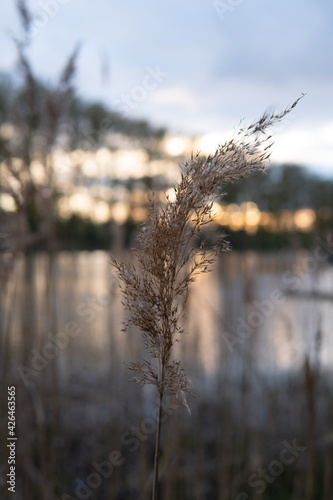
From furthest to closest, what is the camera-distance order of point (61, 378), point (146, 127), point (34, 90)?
point (146, 127)
point (61, 378)
point (34, 90)

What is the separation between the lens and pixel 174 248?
2.02 ft

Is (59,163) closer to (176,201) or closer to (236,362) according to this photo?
(176,201)

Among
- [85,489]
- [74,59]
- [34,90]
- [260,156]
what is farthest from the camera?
[85,489]

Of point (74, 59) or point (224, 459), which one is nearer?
point (74, 59)

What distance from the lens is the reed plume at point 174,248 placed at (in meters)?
0.60

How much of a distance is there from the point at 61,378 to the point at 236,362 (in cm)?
196

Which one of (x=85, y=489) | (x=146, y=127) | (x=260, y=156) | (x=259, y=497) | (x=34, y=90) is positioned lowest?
(x=85, y=489)

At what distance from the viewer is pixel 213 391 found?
13.6 feet

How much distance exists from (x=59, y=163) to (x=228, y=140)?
239 centimetres

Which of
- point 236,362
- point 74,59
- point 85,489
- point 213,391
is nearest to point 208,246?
point 74,59

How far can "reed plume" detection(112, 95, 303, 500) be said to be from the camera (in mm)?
601

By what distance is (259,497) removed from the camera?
1.92 m

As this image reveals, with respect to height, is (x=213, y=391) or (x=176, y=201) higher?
(x=176, y=201)

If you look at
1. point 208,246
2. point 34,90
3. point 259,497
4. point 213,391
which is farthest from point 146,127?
point 208,246
